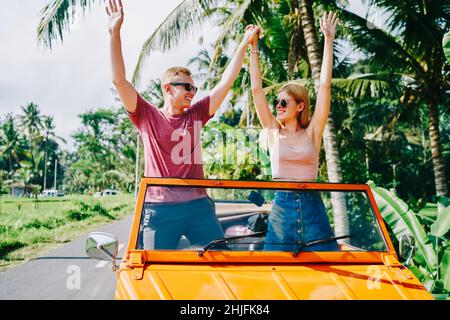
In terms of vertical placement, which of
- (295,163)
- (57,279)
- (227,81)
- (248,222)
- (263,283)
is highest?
(227,81)

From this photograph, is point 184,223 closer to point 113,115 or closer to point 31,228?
point 31,228

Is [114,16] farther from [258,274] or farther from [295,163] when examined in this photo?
[258,274]

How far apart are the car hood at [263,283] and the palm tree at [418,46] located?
7203mm

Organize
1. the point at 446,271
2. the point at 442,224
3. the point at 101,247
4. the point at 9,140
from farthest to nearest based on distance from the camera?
the point at 9,140 < the point at 442,224 < the point at 446,271 < the point at 101,247

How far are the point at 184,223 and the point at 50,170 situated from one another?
66.9 m

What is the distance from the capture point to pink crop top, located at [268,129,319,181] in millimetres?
2537

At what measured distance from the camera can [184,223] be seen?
223 centimetres

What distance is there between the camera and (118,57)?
2389 millimetres

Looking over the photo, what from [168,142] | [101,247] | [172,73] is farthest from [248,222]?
[172,73]

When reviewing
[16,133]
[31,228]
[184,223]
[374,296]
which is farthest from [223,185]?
[16,133]

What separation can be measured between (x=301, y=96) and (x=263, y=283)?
131cm

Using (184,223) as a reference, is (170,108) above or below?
above

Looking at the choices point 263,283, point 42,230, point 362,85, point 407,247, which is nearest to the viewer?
point 263,283

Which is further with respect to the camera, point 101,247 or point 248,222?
point 248,222
